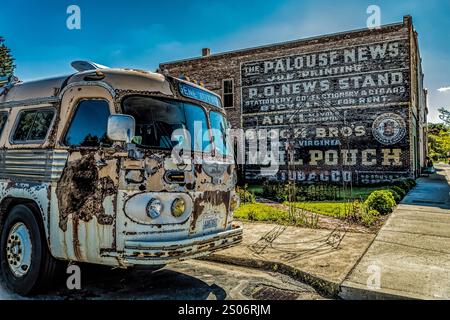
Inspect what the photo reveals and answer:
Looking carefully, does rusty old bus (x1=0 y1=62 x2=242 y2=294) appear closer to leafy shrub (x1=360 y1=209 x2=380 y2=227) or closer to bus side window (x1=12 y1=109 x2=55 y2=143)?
bus side window (x1=12 y1=109 x2=55 y2=143)

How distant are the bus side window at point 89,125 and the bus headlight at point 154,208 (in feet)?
2.96

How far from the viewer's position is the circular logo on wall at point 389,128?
1644cm

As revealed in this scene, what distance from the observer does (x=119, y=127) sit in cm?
382

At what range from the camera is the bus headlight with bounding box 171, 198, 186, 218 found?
13.4ft

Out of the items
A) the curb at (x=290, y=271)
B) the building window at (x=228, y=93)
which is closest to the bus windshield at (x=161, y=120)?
the curb at (x=290, y=271)

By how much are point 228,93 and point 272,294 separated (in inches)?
695

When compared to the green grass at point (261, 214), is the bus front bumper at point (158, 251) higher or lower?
higher

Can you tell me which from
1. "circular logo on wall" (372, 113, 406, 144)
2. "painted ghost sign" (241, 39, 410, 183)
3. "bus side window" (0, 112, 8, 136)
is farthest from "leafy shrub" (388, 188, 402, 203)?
"bus side window" (0, 112, 8, 136)

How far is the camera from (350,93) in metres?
17.5

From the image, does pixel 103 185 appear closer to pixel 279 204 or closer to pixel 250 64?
pixel 279 204

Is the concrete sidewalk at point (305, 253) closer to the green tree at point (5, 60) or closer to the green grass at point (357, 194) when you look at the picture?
the green grass at point (357, 194)

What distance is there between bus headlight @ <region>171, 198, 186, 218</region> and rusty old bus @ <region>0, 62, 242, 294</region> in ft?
0.04

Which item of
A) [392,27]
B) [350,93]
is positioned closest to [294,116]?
[350,93]
